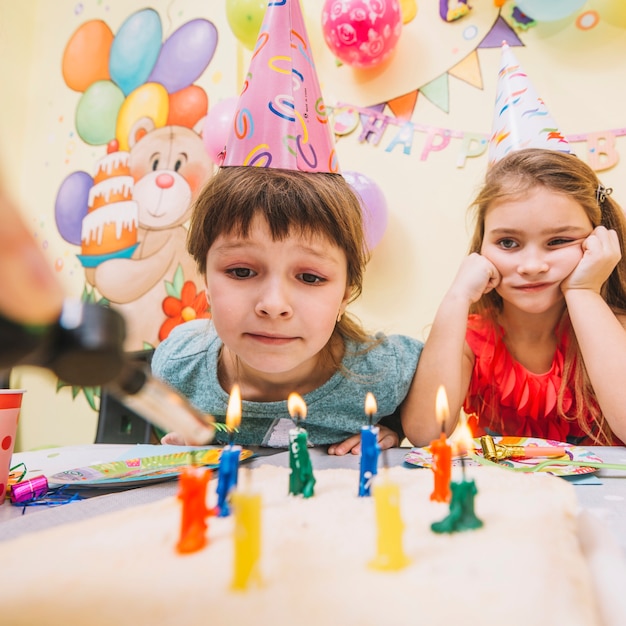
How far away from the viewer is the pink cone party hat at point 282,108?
90 centimetres

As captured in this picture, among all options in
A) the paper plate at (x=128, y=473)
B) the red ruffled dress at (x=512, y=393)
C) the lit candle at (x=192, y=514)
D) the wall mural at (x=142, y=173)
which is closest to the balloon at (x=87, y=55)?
the wall mural at (x=142, y=173)

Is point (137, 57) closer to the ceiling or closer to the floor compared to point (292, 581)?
closer to the ceiling

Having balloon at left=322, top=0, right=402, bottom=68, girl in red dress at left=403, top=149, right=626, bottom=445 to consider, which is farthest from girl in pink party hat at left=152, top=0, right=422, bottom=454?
balloon at left=322, top=0, right=402, bottom=68

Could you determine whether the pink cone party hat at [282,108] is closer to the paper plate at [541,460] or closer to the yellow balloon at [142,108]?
the paper plate at [541,460]

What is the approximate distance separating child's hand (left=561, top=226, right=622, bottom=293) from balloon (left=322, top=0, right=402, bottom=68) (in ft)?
3.33

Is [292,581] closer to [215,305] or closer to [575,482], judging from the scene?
[575,482]

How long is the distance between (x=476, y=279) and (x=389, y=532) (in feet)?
2.69

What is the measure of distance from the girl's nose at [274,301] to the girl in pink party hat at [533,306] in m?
0.36

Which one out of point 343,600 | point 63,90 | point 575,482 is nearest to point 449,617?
point 343,600

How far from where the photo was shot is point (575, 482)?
0.65m

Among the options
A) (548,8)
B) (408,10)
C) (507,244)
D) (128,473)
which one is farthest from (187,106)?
(128,473)

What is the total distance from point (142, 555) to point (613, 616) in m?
0.29

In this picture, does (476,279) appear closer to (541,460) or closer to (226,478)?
(541,460)

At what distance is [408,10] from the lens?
1.85 meters
